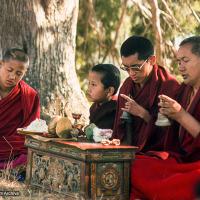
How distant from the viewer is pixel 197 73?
209 inches

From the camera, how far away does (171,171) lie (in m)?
5.20

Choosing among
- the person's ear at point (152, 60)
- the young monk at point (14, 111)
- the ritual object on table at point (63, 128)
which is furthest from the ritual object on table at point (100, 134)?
the young monk at point (14, 111)

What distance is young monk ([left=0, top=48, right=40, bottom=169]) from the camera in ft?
21.9

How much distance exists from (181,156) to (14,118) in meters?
2.03

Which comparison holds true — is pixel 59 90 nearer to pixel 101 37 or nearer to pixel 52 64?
pixel 52 64

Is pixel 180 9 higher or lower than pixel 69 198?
higher

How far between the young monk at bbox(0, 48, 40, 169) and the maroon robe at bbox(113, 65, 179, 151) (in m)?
1.18

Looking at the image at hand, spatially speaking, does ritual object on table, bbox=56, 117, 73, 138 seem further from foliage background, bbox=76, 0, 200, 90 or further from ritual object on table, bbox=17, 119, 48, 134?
foliage background, bbox=76, 0, 200, 90

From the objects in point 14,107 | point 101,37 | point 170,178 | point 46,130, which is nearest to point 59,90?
point 14,107

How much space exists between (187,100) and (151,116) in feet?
1.17

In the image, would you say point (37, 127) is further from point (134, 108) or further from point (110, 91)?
point (134, 108)

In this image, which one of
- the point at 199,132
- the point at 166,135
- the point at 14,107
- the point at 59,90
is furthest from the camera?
the point at 59,90

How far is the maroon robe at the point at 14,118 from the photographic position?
22.1 ft

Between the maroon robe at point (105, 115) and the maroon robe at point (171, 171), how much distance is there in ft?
2.96
